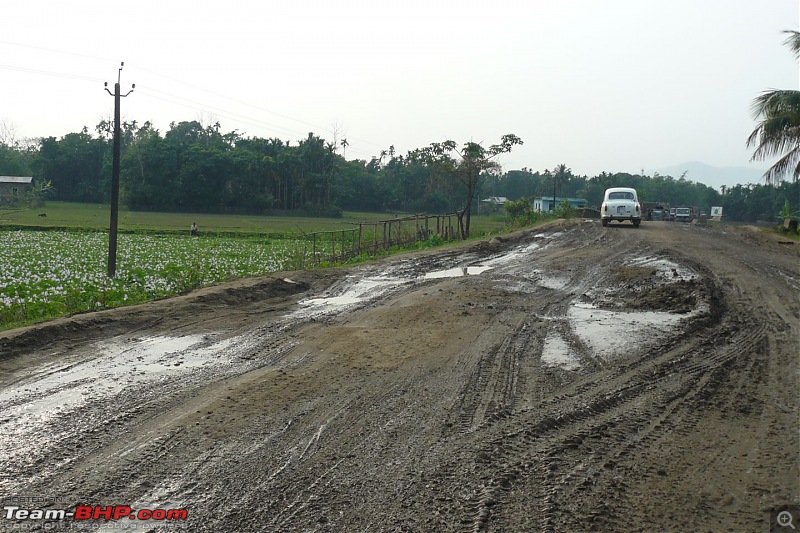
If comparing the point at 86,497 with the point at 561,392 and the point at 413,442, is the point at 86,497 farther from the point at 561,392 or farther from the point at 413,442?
the point at 561,392

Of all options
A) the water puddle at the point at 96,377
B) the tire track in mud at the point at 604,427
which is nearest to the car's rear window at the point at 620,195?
the tire track in mud at the point at 604,427

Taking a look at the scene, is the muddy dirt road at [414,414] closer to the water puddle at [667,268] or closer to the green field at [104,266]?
the water puddle at [667,268]

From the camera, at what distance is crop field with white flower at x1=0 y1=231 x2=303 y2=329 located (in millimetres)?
13917

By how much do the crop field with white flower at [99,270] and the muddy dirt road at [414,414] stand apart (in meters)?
3.33

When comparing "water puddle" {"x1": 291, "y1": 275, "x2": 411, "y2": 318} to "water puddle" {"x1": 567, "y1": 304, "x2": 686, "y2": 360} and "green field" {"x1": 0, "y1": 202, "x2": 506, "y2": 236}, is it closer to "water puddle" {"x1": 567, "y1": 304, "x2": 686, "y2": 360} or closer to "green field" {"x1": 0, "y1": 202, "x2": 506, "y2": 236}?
"water puddle" {"x1": 567, "y1": 304, "x2": 686, "y2": 360}

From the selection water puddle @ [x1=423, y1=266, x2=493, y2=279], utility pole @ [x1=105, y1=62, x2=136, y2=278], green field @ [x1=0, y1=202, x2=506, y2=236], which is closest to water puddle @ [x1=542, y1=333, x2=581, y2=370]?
water puddle @ [x1=423, y1=266, x2=493, y2=279]

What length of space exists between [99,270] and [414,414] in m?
19.6

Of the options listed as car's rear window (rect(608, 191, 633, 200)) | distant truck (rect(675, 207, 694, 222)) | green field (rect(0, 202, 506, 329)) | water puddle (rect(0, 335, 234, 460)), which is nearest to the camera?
water puddle (rect(0, 335, 234, 460))

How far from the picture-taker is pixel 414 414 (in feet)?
21.1

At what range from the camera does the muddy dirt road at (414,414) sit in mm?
4598


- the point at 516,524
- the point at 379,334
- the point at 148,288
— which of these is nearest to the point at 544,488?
the point at 516,524

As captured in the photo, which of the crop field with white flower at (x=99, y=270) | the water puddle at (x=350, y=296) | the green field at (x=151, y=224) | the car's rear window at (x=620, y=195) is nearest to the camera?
the water puddle at (x=350, y=296)

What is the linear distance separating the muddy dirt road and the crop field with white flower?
3.33 m

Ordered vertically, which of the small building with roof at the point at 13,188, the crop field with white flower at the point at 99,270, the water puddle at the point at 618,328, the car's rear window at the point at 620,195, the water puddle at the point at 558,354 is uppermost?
the car's rear window at the point at 620,195
